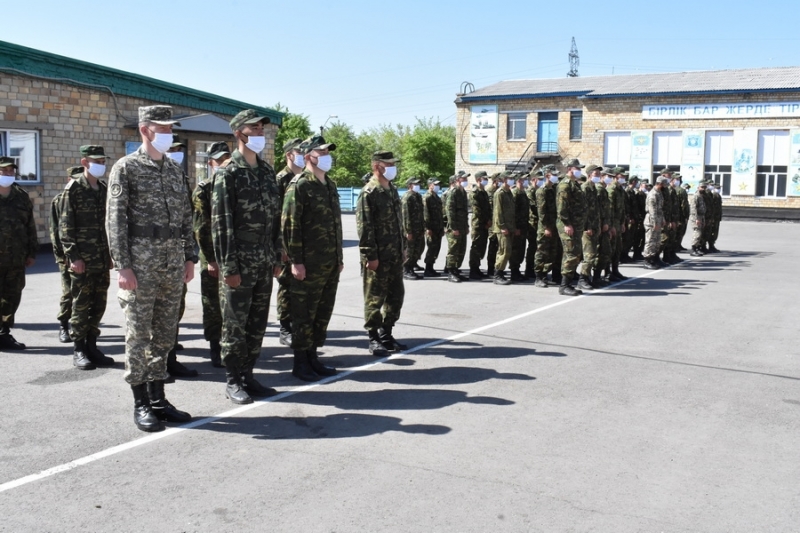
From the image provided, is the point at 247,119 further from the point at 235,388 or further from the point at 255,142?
the point at 235,388

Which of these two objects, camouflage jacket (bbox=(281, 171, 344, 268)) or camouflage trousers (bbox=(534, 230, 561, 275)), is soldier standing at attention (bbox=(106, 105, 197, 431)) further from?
camouflage trousers (bbox=(534, 230, 561, 275))

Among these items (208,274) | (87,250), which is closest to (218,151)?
(208,274)

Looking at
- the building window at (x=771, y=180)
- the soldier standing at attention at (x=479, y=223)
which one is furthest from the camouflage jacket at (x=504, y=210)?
the building window at (x=771, y=180)

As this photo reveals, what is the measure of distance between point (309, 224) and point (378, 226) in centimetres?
111

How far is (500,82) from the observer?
165 ft

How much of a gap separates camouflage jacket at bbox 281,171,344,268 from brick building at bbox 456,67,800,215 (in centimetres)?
3626

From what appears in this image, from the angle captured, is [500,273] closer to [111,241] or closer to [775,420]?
[775,420]

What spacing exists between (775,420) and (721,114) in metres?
38.6

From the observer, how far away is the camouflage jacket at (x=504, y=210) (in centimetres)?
1342

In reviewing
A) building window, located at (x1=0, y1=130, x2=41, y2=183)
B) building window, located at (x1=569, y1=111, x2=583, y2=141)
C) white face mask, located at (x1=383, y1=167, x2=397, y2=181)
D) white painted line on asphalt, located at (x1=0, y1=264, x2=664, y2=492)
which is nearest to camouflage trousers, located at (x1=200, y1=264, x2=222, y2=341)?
white painted line on asphalt, located at (x1=0, y1=264, x2=664, y2=492)

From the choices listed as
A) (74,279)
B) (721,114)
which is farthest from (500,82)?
(74,279)

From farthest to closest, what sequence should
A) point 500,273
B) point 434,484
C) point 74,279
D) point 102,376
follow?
point 500,273
point 74,279
point 102,376
point 434,484

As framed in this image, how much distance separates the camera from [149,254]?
5109mm

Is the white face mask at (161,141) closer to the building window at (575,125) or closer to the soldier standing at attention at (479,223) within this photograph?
the soldier standing at attention at (479,223)
